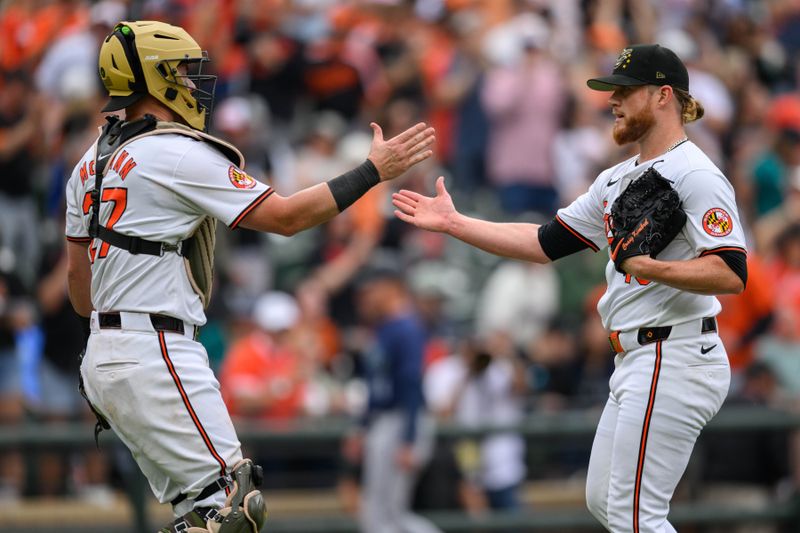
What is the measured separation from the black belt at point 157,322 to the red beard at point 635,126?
2172 millimetres

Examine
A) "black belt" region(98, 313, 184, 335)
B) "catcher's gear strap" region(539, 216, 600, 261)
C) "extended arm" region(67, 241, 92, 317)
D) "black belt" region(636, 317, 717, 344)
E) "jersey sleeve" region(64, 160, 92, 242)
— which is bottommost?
"black belt" region(636, 317, 717, 344)

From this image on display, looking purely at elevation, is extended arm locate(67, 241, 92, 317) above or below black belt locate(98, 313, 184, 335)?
above

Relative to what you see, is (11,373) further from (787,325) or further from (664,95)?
(664,95)

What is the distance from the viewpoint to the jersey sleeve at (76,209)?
6.35 meters

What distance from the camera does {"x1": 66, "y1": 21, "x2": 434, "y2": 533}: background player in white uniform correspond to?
19.9 ft

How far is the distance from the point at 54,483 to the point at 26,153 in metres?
→ 2.82

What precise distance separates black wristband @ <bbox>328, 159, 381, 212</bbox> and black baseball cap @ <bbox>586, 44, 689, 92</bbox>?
1.09 metres

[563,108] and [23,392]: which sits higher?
[563,108]

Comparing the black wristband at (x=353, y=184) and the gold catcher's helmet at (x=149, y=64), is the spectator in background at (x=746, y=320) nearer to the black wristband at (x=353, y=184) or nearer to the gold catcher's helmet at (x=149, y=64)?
the black wristband at (x=353, y=184)

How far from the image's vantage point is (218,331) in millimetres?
11773

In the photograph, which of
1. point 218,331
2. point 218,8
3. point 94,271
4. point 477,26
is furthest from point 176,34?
point 477,26

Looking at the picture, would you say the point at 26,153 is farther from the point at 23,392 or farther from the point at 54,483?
the point at 54,483

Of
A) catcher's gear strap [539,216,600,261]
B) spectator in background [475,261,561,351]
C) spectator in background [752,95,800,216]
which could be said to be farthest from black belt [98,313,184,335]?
spectator in background [752,95,800,216]

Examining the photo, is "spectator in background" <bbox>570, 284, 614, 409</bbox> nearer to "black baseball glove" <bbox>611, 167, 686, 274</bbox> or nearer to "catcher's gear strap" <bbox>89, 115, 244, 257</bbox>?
"black baseball glove" <bbox>611, 167, 686, 274</bbox>
